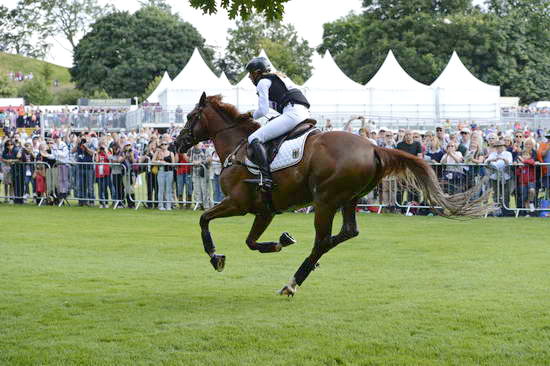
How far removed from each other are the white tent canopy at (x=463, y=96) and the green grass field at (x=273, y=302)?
30.1 meters

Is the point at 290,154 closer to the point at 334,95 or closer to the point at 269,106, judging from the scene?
the point at 269,106

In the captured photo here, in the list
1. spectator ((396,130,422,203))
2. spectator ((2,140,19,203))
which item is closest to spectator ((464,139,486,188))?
spectator ((396,130,422,203))

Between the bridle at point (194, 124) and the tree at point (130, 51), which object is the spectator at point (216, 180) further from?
the tree at point (130, 51)

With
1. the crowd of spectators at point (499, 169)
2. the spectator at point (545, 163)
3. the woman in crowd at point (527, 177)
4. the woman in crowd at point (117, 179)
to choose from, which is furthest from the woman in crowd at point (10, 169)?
the spectator at point (545, 163)

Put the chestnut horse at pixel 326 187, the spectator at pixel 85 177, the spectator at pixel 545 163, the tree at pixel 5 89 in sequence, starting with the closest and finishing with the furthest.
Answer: the chestnut horse at pixel 326 187, the spectator at pixel 545 163, the spectator at pixel 85 177, the tree at pixel 5 89

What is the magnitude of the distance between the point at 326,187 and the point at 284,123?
111 cm

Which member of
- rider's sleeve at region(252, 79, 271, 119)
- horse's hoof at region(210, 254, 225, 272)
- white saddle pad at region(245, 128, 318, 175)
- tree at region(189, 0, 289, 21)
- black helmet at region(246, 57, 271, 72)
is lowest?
horse's hoof at region(210, 254, 225, 272)

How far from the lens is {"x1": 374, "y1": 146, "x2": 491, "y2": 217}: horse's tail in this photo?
9.80 m

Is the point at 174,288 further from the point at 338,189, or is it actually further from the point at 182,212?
the point at 182,212

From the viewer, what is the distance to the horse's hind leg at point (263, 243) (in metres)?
10.2

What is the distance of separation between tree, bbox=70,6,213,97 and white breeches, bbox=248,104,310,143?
8601cm

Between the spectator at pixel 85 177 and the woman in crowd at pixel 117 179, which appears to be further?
the spectator at pixel 85 177

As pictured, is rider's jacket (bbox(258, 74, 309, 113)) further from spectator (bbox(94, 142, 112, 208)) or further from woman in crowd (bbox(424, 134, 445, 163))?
spectator (bbox(94, 142, 112, 208))

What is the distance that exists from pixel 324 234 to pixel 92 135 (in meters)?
Answer: 24.5
